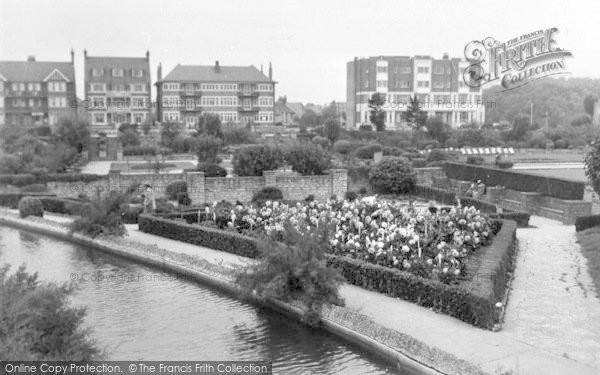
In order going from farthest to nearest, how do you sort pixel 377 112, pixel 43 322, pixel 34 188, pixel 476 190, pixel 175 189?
pixel 377 112
pixel 34 188
pixel 476 190
pixel 175 189
pixel 43 322

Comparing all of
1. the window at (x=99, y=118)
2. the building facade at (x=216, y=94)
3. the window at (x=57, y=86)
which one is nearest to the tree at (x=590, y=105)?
the building facade at (x=216, y=94)

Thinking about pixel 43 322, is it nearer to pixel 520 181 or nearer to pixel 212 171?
pixel 520 181

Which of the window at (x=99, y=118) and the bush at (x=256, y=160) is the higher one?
the window at (x=99, y=118)

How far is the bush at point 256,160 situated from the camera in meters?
37.3

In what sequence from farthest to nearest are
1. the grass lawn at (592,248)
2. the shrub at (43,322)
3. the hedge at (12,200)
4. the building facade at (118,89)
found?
the building facade at (118,89) < the hedge at (12,200) < the grass lawn at (592,248) < the shrub at (43,322)

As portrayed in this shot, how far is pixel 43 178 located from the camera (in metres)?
37.5

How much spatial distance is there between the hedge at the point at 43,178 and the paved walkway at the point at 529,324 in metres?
19.0

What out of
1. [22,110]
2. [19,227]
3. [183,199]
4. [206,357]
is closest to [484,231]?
[206,357]

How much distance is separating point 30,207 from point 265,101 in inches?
2387

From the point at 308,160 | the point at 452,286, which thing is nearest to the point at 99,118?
the point at 308,160

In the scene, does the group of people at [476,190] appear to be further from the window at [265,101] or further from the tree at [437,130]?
the window at [265,101]

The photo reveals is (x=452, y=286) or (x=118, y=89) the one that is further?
(x=118, y=89)

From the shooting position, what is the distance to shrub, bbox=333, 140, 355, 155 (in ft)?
207

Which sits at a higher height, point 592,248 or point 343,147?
point 343,147
